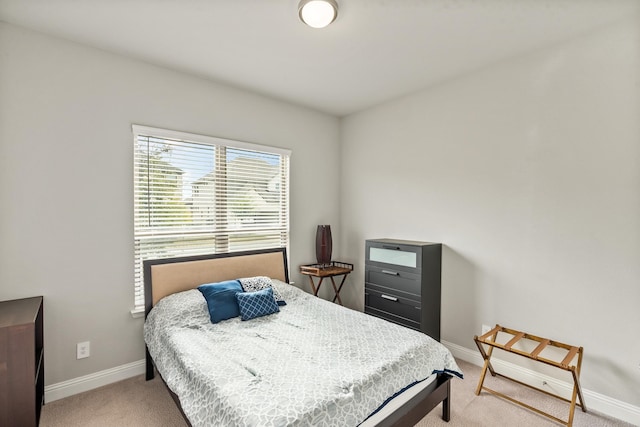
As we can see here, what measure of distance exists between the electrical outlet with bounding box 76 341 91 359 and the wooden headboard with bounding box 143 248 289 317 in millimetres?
450

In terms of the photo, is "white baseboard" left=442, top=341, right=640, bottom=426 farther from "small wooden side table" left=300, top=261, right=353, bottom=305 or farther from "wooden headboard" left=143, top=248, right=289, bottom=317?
"wooden headboard" left=143, top=248, right=289, bottom=317

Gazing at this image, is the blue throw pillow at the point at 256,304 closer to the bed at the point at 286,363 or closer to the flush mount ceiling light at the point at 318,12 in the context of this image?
the bed at the point at 286,363

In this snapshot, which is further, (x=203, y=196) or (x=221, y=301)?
(x=203, y=196)

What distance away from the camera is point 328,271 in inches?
137

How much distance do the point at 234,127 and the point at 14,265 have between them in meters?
2.05

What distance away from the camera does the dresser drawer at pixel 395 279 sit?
9.36 ft

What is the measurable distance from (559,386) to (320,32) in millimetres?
3204

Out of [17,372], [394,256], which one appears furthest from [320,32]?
[17,372]

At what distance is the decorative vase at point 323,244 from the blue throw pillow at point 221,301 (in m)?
1.28

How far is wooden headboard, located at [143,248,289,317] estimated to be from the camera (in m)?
2.56

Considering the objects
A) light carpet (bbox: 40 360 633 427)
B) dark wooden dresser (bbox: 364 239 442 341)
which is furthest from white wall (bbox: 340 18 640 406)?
light carpet (bbox: 40 360 633 427)

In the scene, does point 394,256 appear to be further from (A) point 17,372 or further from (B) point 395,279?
(A) point 17,372

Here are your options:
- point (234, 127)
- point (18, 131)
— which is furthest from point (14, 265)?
point (234, 127)

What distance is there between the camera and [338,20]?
2059mm
